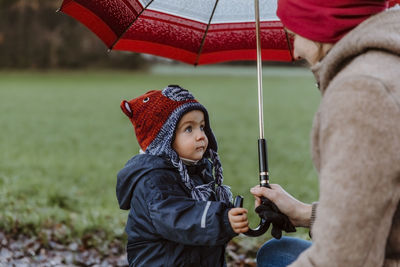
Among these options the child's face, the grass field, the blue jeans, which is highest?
the child's face

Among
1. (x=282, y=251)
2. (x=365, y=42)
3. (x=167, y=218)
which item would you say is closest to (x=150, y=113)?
(x=167, y=218)

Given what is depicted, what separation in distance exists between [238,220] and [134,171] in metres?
0.61

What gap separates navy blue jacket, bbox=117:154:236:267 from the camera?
2.22 meters

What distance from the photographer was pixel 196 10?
302 cm

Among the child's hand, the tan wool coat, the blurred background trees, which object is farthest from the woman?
the blurred background trees

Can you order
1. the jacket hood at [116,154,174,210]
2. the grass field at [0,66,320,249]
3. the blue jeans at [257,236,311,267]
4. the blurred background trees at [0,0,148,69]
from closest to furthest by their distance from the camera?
the blue jeans at [257,236,311,267] → the jacket hood at [116,154,174,210] → the grass field at [0,66,320,249] → the blurred background trees at [0,0,148,69]

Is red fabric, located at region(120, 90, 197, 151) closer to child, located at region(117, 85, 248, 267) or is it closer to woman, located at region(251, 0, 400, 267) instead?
child, located at region(117, 85, 248, 267)

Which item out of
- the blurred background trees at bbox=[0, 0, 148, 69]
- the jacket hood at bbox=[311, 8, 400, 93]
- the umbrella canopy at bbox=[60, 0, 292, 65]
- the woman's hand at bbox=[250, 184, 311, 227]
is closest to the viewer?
the jacket hood at bbox=[311, 8, 400, 93]

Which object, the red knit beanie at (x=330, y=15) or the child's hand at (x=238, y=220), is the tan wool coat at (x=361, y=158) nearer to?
the red knit beanie at (x=330, y=15)

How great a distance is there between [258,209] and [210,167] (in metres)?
0.71

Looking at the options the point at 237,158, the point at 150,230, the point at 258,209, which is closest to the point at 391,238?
the point at 258,209

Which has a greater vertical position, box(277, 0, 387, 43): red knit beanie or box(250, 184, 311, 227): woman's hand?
box(277, 0, 387, 43): red knit beanie

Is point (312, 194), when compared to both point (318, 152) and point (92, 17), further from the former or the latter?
point (318, 152)

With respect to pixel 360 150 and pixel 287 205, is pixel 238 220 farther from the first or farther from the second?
pixel 360 150
